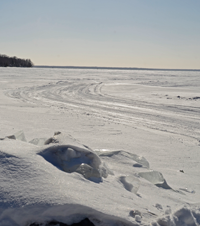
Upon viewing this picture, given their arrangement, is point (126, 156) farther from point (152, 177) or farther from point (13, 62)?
point (13, 62)

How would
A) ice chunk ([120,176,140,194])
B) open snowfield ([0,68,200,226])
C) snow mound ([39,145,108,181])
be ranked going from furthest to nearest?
ice chunk ([120,176,140,194])
snow mound ([39,145,108,181])
open snowfield ([0,68,200,226])

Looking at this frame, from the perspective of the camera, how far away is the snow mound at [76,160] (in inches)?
97.3

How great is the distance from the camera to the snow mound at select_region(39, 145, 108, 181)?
2.47m

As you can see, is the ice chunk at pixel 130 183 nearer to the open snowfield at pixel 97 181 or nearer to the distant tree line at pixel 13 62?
the open snowfield at pixel 97 181

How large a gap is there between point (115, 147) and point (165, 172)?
1.29 m

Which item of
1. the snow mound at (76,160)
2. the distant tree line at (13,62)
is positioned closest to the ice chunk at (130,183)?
the snow mound at (76,160)

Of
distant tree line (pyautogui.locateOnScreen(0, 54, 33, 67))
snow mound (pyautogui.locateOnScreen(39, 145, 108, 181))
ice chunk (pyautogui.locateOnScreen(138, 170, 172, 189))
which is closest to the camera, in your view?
snow mound (pyautogui.locateOnScreen(39, 145, 108, 181))

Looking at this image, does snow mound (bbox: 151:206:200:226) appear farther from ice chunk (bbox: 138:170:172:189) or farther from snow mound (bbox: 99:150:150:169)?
snow mound (bbox: 99:150:150:169)

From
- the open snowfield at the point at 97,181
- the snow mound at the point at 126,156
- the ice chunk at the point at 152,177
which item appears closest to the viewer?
the open snowfield at the point at 97,181

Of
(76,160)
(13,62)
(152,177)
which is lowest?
(152,177)

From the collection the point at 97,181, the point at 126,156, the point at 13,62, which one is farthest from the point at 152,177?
the point at 13,62

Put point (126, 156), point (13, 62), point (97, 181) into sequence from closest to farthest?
point (97, 181) → point (126, 156) → point (13, 62)

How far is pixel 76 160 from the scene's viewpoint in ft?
8.72

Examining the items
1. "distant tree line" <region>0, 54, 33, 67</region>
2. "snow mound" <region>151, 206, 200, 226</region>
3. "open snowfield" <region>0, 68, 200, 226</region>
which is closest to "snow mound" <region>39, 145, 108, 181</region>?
"open snowfield" <region>0, 68, 200, 226</region>
